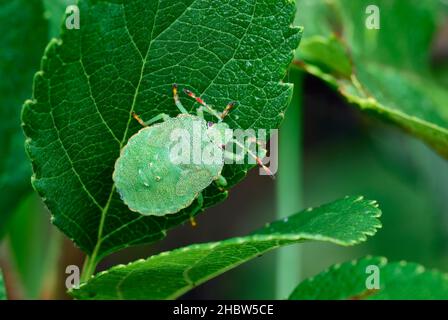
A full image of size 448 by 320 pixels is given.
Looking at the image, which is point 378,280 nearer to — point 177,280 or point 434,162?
point 177,280

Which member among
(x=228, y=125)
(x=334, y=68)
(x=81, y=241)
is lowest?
(x=81, y=241)

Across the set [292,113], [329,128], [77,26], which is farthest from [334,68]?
[329,128]

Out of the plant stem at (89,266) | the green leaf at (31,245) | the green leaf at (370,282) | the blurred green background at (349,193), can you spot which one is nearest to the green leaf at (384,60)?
→ the blurred green background at (349,193)

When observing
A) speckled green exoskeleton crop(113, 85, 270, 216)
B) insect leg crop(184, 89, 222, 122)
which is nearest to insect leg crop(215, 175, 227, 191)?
speckled green exoskeleton crop(113, 85, 270, 216)

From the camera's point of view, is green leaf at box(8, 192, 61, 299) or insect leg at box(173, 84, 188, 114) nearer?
insect leg at box(173, 84, 188, 114)

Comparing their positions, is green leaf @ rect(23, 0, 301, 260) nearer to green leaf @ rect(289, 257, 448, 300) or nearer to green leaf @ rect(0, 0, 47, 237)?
green leaf @ rect(289, 257, 448, 300)
